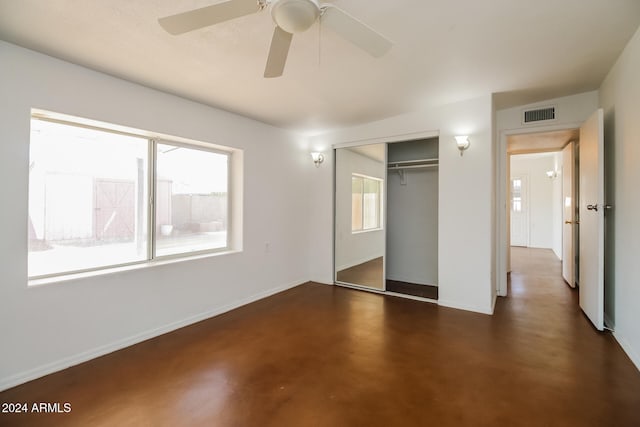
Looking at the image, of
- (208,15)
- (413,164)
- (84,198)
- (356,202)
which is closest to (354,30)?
(208,15)

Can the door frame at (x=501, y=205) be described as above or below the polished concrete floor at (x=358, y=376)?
above

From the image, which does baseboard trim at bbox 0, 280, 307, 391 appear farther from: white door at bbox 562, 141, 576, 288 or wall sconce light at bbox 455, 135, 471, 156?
white door at bbox 562, 141, 576, 288

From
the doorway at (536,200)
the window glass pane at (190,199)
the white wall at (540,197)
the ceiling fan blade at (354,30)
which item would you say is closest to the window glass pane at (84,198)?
the window glass pane at (190,199)

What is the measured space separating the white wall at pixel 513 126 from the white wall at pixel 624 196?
1.79 feet

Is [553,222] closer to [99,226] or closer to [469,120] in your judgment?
[469,120]

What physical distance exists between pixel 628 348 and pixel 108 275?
469 cm

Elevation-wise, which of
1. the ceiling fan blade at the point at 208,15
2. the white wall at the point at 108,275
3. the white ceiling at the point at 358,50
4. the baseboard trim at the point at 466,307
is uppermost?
the white ceiling at the point at 358,50

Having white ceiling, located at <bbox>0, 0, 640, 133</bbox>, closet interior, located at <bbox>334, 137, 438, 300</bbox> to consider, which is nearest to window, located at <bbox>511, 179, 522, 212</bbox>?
closet interior, located at <bbox>334, 137, 438, 300</bbox>

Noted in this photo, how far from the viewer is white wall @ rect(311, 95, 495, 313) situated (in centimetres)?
347

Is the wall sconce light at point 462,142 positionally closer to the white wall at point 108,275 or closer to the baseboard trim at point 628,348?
the baseboard trim at point 628,348

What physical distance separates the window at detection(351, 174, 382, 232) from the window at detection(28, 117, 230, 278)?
2.79m

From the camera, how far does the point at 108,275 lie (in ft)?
8.63

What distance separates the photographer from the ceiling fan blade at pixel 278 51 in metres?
1.62

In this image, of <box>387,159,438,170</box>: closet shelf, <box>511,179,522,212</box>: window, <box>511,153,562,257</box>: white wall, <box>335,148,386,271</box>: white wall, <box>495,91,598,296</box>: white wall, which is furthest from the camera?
<box>511,179,522,212</box>: window
